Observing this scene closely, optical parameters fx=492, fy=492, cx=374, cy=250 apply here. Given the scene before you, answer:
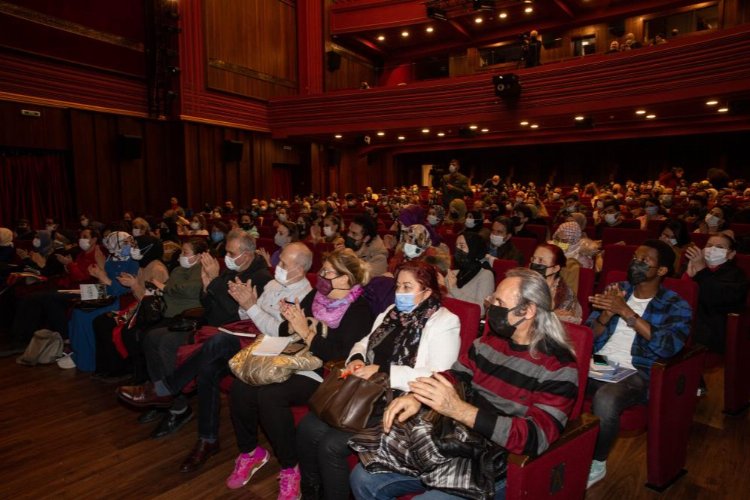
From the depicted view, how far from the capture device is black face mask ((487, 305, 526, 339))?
190cm

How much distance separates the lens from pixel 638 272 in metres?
2.69

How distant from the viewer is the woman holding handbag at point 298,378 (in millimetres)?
2502

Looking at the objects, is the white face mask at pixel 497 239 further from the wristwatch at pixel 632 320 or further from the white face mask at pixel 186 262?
the white face mask at pixel 186 262

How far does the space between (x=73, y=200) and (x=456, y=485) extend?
1166cm

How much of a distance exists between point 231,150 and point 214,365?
12049mm

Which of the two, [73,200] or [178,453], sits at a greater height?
[73,200]

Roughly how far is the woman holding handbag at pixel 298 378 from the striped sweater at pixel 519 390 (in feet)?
2.65

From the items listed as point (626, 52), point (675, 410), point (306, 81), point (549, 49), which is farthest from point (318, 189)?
point (675, 410)

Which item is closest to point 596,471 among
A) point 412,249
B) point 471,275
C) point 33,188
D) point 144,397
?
point 471,275

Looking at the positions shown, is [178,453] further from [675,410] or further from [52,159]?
[52,159]

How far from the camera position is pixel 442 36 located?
1795 centimetres

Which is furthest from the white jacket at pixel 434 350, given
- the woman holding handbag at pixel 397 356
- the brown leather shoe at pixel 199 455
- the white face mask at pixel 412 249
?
the white face mask at pixel 412 249

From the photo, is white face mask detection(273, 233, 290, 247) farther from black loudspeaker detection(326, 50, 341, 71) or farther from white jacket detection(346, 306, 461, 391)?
black loudspeaker detection(326, 50, 341, 71)

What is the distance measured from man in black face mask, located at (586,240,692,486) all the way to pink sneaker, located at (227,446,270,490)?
175 centimetres
